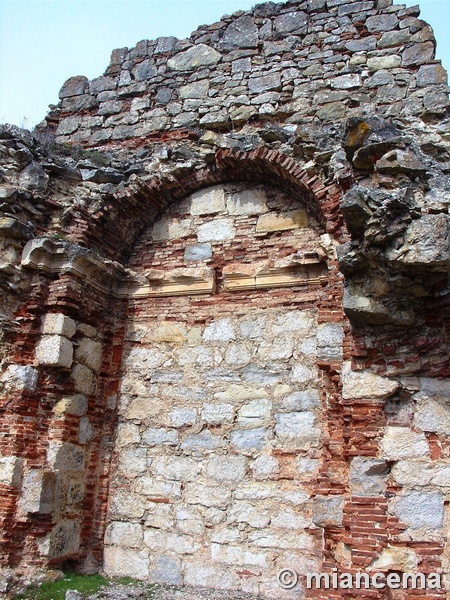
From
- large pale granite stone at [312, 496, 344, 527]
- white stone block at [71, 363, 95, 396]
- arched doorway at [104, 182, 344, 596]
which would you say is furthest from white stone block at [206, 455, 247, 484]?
white stone block at [71, 363, 95, 396]

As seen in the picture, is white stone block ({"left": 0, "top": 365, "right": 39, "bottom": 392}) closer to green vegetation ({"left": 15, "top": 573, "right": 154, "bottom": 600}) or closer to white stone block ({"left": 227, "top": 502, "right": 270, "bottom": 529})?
green vegetation ({"left": 15, "top": 573, "right": 154, "bottom": 600})

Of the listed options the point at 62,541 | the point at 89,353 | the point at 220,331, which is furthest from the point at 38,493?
the point at 220,331

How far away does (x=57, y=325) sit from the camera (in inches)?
223

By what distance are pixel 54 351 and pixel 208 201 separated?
2.39 meters

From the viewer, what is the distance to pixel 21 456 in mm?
5258

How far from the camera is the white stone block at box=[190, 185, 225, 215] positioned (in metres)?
6.35

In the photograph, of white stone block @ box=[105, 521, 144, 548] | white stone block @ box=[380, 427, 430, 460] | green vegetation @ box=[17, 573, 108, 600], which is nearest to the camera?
white stone block @ box=[380, 427, 430, 460]

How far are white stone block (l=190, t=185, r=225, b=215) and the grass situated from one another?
12.8 ft

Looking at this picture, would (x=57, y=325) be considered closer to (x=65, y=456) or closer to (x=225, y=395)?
(x=65, y=456)

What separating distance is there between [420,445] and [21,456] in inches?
141

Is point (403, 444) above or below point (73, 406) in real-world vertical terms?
below

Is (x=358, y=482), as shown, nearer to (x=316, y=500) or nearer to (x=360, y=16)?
(x=316, y=500)

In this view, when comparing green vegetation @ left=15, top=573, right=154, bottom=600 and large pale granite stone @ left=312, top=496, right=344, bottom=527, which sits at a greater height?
large pale granite stone @ left=312, top=496, right=344, bottom=527

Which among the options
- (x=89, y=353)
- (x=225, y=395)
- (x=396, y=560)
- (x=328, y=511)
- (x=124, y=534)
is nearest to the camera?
(x=396, y=560)
